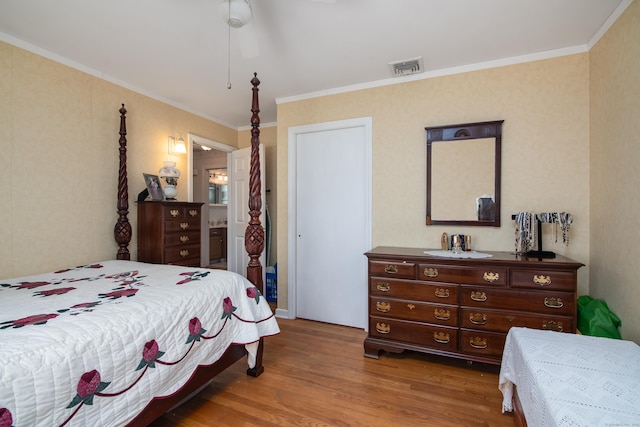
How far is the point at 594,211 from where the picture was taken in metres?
2.21

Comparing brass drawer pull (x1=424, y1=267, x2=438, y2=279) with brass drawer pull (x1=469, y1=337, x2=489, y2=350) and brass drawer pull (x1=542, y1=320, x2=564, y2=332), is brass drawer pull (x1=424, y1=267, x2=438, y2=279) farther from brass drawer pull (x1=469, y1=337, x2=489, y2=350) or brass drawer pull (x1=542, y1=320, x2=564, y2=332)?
brass drawer pull (x1=542, y1=320, x2=564, y2=332)

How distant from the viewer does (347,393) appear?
194cm

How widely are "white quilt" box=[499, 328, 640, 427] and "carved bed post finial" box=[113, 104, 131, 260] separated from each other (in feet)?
10.6

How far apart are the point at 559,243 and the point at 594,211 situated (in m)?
0.33

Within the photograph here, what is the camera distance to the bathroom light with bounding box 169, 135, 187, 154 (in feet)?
11.3

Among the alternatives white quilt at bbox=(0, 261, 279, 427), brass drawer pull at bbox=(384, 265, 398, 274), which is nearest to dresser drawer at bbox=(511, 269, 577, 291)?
brass drawer pull at bbox=(384, 265, 398, 274)

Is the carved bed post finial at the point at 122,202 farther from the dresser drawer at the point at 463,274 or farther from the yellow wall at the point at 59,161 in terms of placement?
the dresser drawer at the point at 463,274

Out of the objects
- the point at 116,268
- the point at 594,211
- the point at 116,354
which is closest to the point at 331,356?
the point at 116,354

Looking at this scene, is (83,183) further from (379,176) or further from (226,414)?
(379,176)

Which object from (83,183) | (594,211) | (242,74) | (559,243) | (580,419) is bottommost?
(580,419)

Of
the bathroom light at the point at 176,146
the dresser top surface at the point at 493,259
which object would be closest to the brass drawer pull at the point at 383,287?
the dresser top surface at the point at 493,259

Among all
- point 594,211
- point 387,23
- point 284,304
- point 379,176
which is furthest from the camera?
point 284,304

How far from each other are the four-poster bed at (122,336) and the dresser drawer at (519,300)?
59.2 inches

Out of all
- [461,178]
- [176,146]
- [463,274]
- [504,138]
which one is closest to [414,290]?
[463,274]
